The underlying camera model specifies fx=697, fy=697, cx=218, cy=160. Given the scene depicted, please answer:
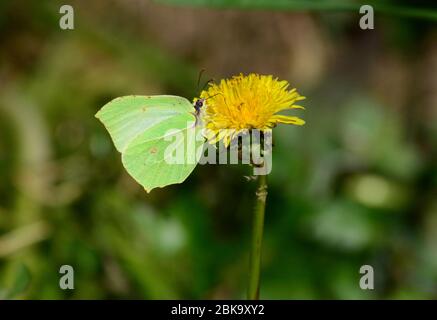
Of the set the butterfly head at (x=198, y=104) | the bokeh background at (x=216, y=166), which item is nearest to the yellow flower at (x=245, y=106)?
the butterfly head at (x=198, y=104)

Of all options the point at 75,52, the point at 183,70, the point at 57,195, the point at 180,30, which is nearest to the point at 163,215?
the point at 57,195

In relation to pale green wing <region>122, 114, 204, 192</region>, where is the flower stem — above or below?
below

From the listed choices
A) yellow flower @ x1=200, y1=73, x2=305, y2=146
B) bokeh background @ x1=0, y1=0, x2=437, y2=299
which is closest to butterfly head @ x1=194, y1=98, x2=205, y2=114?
yellow flower @ x1=200, y1=73, x2=305, y2=146

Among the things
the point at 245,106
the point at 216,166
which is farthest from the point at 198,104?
the point at 216,166

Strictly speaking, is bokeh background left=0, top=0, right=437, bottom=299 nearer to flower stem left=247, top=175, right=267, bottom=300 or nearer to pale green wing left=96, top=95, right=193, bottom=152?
pale green wing left=96, top=95, right=193, bottom=152

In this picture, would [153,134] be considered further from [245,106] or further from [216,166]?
[216,166]

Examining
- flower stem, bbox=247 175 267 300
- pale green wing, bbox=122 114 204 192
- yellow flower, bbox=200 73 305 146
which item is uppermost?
yellow flower, bbox=200 73 305 146

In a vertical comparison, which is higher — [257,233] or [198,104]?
[198,104]
